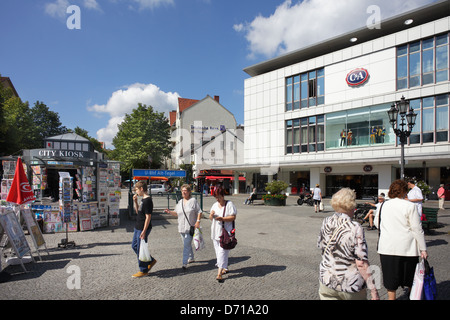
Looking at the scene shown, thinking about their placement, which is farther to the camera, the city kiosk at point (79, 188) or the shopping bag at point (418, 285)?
the city kiosk at point (79, 188)

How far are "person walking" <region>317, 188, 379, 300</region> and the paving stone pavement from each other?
1.71m

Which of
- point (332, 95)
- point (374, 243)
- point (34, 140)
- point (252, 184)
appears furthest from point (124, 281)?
point (34, 140)

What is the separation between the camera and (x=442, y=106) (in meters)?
21.2

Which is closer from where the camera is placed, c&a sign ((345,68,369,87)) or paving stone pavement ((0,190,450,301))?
paving stone pavement ((0,190,450,301))

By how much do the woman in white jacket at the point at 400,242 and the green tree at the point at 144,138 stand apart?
4118cm

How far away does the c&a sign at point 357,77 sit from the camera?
976 inches

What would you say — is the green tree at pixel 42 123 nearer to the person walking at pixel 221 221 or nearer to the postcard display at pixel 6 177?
the postcard display at pixel 6 177

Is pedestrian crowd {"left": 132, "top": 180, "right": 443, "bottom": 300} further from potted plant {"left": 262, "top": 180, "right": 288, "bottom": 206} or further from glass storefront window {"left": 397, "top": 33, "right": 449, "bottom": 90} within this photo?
glass storefront window {"left": 397, "top": 33, "right": 449, "bottom": 90}

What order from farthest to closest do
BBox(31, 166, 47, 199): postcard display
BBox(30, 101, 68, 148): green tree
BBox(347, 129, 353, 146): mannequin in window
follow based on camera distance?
BBox(30, 101, 68, 148): green tree, BBox(347, 129, 353, 146): mannequin in window, BBox(31, 166, 47, 199): postcard display

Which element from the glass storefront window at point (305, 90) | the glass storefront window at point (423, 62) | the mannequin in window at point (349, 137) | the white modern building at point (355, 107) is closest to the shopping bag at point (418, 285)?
the white modern building at point (355, 107)

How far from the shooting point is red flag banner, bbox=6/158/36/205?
6.91 metres

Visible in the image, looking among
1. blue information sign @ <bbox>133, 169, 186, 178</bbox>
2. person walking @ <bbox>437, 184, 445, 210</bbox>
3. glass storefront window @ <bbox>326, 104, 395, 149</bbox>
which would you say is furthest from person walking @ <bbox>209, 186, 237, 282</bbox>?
glass storefront window @ <bbox>326, 104, 395, 149</bbox>

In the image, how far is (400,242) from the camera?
3633 mm
